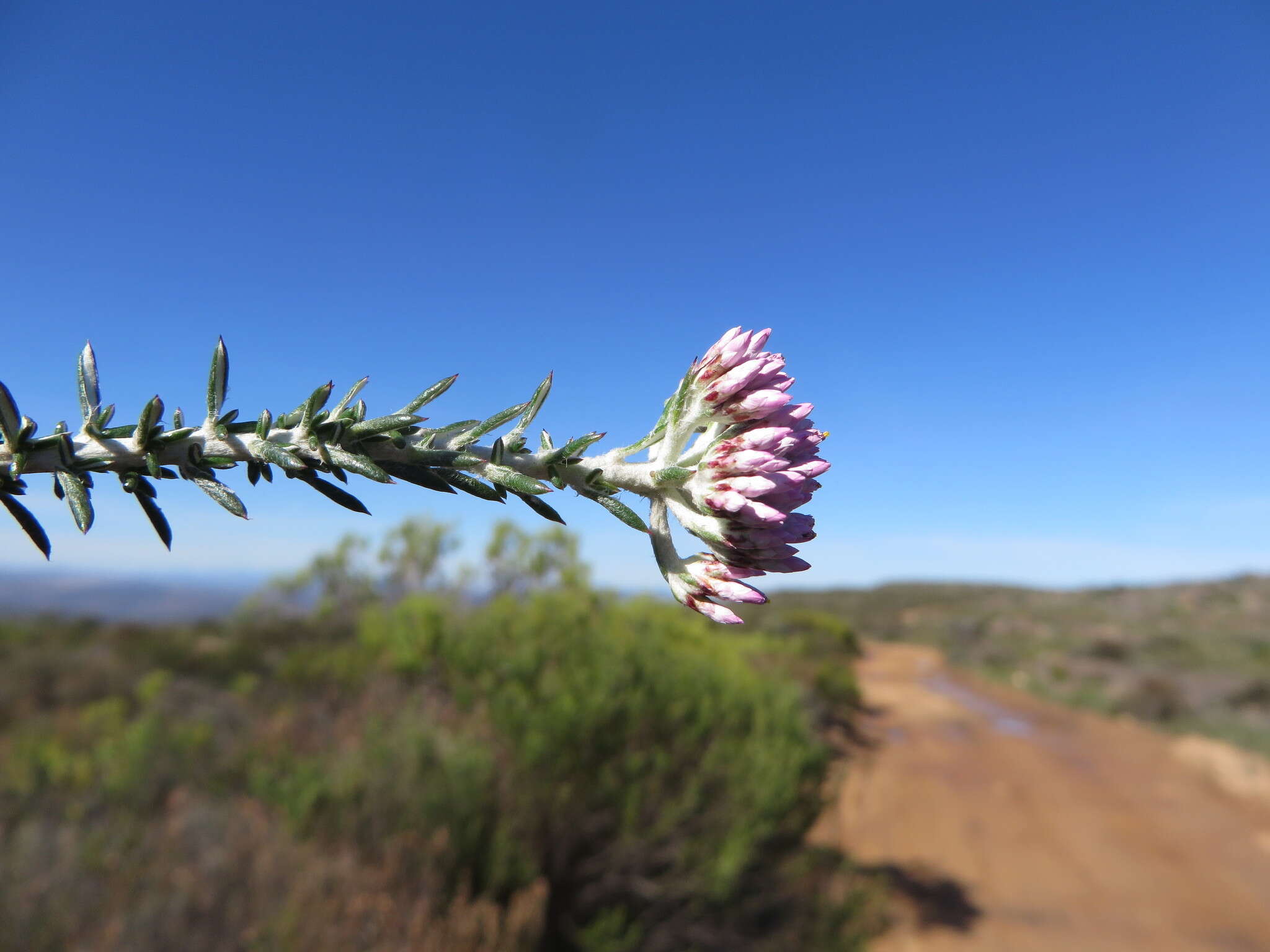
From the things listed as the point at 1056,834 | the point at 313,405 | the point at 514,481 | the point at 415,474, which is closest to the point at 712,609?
the point at 514,481

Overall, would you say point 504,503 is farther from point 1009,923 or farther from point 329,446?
point 1009,923

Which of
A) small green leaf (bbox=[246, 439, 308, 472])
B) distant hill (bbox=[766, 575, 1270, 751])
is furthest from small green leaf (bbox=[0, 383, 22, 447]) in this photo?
distant hill (bbox=[766, 575, 1270, 751])

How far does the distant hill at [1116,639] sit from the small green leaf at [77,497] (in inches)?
973

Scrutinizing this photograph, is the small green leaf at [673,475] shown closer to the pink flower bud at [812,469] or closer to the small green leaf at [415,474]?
the pink flower bud at [812,469]

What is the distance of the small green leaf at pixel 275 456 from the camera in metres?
0.90

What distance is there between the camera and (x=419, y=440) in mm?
937

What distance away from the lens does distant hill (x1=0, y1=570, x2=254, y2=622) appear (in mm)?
23812

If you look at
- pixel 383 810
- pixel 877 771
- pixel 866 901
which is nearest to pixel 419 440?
pixel 383 810

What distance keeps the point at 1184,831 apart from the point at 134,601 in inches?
2005

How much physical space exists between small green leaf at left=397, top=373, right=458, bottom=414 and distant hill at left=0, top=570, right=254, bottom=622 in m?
25.0

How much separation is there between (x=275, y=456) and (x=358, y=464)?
0.41ft

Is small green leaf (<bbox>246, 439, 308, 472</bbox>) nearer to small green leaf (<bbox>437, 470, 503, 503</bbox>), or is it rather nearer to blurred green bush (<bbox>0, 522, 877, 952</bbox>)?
small green leaf (<bbox>437, 470, 503, 503</bbox>)

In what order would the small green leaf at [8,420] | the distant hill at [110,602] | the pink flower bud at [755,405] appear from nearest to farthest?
the small green leaf at [8,420] → the pink flower bud at [755,405] → the distant hill at [110,602]

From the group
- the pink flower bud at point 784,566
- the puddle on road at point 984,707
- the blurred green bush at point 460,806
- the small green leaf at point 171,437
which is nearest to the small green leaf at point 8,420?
the small green leaf at point 171,437
